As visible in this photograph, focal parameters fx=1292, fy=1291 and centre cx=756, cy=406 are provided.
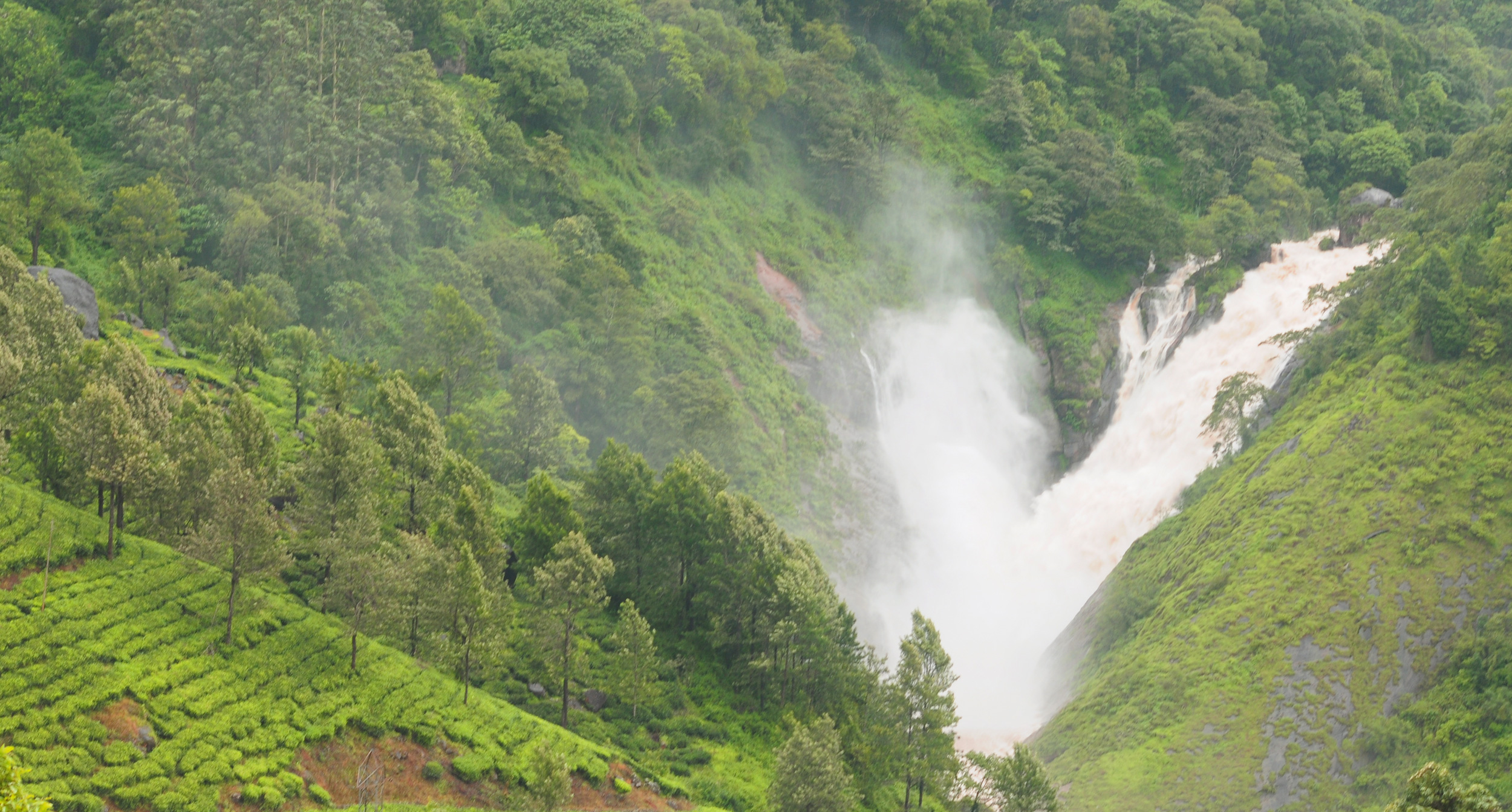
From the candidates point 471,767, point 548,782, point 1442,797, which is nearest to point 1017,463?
point 471,767

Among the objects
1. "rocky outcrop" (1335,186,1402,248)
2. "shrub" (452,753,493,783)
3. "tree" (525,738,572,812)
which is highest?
"rocky outcrop" (1335,186,1402,248)

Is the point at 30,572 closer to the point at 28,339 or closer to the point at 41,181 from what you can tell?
the point at 28,339

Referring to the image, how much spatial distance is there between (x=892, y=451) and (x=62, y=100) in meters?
73.0

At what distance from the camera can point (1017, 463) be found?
12350 cm

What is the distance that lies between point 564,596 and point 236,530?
55.0ft

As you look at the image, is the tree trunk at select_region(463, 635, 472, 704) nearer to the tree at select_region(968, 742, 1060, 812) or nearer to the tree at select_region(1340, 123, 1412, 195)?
the tree at select_region(968, 742, 1060, 812)

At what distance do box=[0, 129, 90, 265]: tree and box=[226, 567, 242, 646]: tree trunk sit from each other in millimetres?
36057

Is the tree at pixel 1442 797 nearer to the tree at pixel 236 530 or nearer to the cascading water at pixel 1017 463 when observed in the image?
the tree at pixel 236 530

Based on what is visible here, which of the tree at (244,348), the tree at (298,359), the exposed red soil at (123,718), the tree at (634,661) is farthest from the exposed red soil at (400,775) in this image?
the tree at (244,348)

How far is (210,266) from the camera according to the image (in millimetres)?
90438

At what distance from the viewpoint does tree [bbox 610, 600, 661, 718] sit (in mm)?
68625

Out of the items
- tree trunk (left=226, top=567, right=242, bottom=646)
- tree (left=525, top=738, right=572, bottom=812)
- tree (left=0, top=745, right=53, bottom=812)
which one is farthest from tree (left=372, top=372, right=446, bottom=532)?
tree (left=0, top=745, right=53, bottom=812)

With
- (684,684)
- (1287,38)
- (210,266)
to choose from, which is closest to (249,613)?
(684,684)

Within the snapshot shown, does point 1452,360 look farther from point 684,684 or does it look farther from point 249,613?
point 249,613
